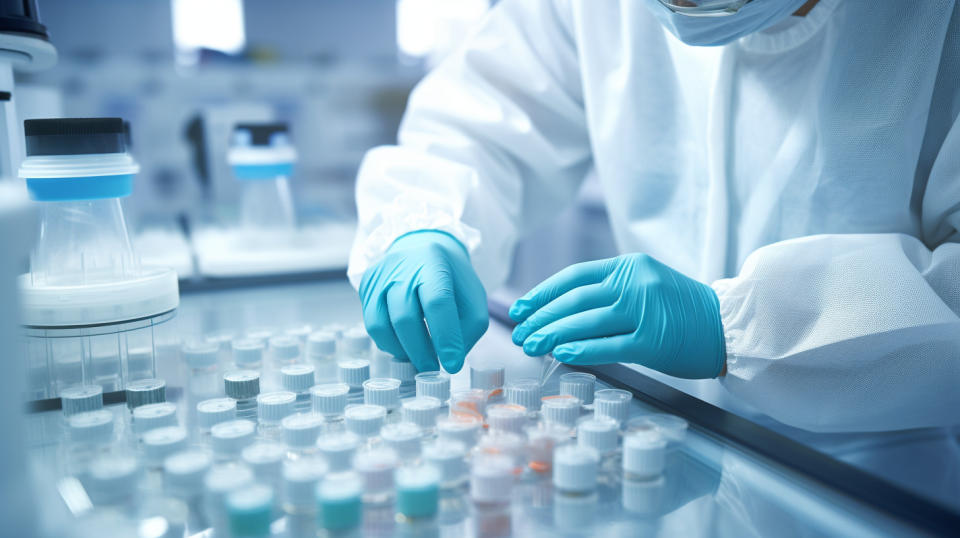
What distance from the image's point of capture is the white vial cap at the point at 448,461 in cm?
56

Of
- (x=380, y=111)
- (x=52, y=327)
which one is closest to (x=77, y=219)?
(x=52, y=327)

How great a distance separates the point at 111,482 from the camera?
1.76 ft

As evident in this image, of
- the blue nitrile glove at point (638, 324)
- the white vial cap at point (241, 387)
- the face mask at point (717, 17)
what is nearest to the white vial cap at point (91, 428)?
the white vial cap at point (241, 387)

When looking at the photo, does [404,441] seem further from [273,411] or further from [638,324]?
[638,324]

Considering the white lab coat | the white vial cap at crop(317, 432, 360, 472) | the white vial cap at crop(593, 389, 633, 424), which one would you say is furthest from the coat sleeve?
the white vial cap at crop(317, 432, 360, 472)

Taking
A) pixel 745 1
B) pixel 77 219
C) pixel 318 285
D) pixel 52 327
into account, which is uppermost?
pixel 745 1

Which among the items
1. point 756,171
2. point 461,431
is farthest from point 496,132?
point 461,431

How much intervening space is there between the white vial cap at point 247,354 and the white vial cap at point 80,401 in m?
0.18

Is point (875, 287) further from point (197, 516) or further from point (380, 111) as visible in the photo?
point (380, 111)

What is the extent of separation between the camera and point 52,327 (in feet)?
2.65

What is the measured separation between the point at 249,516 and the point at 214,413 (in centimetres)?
20

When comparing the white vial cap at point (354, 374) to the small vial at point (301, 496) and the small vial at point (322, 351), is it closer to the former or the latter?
the small vial at point (322, 351)

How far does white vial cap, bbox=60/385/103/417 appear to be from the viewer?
Answer: 69cm

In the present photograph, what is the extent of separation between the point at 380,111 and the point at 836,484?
202cm
